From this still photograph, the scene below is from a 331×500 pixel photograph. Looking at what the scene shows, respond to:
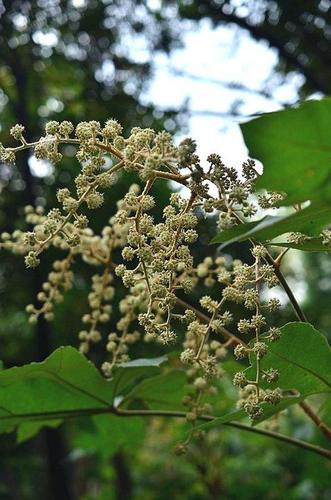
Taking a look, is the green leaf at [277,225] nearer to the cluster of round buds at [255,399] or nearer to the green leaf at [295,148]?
the green leaf at [295,148]

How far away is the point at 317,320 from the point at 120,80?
129 cm

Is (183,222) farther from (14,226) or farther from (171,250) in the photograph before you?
(14,226)

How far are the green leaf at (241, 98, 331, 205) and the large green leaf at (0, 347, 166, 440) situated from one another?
0.48 meters

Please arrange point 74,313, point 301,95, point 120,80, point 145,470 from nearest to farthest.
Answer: point 74,313 → point 301,95 → point 120,80 → point 145,470

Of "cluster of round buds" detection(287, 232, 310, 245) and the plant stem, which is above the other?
"cluster of round buds" detection(287, 232, 310, 245)

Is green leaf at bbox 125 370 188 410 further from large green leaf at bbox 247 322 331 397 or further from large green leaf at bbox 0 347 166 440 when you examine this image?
large green leaf at bbox 247 322 331 397

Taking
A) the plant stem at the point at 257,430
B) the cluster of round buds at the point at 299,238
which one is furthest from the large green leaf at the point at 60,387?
the cluster of round buds at the point at 299,238

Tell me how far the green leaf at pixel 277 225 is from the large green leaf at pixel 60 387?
397 millimetres

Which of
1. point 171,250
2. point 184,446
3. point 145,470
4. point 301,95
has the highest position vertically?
point 301,95

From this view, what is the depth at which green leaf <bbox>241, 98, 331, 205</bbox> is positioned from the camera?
58 centimetres

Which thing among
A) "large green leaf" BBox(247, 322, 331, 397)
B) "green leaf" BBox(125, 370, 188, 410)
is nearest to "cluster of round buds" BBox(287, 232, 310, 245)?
"large green leaf" BBox(247, 322, 331, 397)

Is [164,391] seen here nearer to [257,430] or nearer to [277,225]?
[257,430]

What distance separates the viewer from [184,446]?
3.25 ft

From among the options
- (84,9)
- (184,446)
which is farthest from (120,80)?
(184,446)
